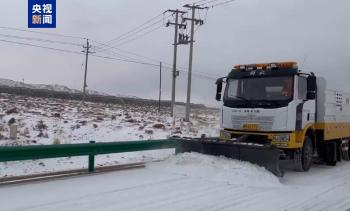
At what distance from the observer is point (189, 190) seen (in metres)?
9.43

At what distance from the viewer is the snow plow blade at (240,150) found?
36.8ft

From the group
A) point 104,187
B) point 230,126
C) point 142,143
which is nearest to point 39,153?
point 104,187

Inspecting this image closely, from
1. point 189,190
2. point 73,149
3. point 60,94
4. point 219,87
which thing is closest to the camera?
point 189,190

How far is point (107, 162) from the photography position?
14.4 metres

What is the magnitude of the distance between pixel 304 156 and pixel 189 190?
190 inches

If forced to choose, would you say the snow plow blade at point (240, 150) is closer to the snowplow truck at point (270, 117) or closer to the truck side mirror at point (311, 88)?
A: the snowplow truck at point (270, 117)

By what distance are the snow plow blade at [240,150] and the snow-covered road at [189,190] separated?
274mm

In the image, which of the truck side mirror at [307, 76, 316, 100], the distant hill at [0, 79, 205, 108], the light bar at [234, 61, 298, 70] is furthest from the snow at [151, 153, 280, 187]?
the distant hill at [0, 79, 205, 108]

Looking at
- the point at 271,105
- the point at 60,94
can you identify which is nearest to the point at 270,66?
the point at 271,105

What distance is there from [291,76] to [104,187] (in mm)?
5888

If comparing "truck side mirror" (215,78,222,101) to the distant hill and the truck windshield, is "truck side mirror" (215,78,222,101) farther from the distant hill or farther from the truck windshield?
the distant hill

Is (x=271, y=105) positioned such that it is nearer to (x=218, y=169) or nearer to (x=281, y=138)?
(x=281, y=138)

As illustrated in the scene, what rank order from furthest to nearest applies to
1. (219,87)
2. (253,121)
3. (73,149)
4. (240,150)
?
(219,87)
(253,121)
(240,150)
(73,149)

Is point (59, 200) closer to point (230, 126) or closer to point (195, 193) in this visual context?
point (195, 193)
